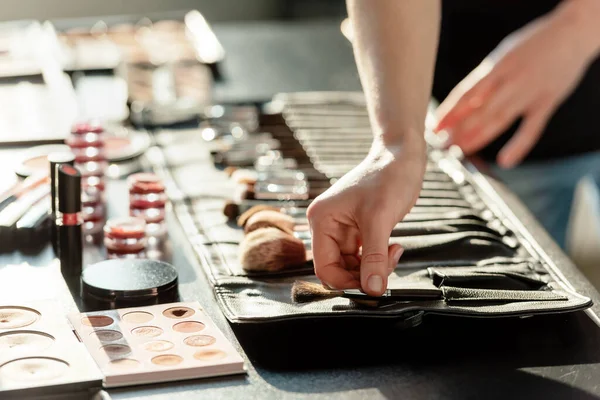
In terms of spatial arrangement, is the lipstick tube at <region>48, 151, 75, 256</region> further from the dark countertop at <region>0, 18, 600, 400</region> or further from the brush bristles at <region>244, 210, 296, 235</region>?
the brush bristles at <region>244, 210, 296, 235</region>

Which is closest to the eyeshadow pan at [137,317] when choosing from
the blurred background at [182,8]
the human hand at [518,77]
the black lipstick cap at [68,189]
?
the black lipstick cap at [68,189]

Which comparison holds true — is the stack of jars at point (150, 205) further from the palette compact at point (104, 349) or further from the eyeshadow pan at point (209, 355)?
the eyeshadow pan at point (209, 355)

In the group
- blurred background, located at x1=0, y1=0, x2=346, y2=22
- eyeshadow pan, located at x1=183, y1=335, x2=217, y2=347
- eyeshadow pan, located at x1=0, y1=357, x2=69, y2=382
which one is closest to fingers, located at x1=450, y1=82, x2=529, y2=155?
eyeshadow pan, located at x1=183, y1=335, x2=217, y2=347

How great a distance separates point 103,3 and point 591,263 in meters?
2.19

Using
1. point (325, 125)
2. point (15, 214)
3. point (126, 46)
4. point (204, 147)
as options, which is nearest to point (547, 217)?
point (325, 125)

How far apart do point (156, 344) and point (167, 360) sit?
3cm

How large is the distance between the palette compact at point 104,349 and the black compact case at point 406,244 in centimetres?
5

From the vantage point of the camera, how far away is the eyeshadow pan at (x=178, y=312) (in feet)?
3.06

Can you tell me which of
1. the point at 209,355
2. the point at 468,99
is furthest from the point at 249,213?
the point at 468,99

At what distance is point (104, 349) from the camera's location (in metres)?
0.85

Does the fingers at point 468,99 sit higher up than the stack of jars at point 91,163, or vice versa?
the fingers at point 468,99

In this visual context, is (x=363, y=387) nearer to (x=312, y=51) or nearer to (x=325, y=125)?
(x=325, y=125)

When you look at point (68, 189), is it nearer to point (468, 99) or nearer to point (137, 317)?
point (137, 317)

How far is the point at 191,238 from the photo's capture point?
1171 mm
